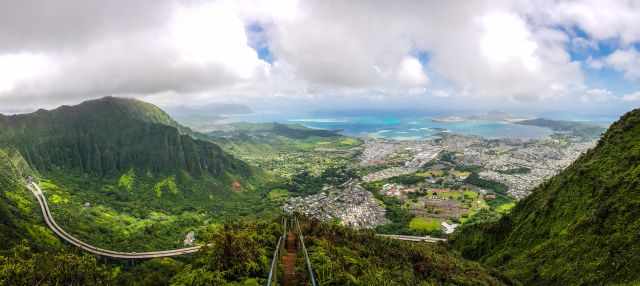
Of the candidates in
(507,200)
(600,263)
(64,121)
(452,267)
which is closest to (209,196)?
(64,121)

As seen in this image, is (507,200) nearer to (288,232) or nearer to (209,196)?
(288,232)

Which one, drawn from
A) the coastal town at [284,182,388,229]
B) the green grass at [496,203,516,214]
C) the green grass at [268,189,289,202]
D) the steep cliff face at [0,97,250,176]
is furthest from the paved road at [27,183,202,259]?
the green grass at [496,203,516,214]

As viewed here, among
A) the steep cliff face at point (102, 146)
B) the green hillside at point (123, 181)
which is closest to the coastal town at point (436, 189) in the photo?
the green hillside at point (123, 181)

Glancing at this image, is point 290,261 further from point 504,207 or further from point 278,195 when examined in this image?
point 278,195

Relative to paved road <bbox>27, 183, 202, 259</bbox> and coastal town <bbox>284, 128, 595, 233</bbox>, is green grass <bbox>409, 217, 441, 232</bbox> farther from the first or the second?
paved road <bbox>27, 183, 202, 259</bbox>

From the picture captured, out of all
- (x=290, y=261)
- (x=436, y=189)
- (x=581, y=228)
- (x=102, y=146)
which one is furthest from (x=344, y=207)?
(x=102, y=146)

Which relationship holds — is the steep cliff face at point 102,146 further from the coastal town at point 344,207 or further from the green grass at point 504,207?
the green grass at point 504,207
